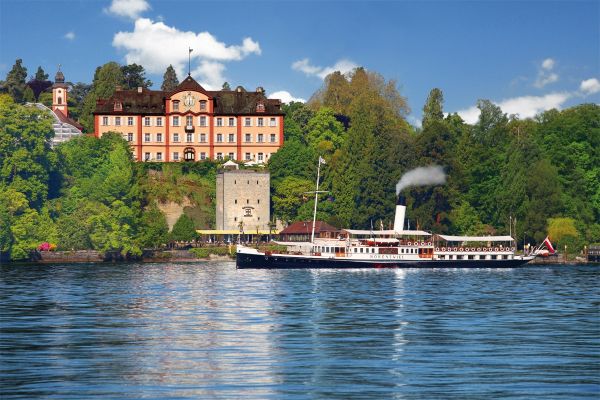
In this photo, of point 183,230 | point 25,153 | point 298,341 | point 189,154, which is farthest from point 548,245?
point 298,341

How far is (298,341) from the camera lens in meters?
54.5

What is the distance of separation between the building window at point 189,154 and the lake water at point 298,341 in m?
82.7

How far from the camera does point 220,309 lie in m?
71.8

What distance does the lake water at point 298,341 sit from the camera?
41.8m

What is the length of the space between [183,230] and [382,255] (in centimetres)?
3787

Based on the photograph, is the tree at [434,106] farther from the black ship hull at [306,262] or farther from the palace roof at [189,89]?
the black ship hull at [306,262]

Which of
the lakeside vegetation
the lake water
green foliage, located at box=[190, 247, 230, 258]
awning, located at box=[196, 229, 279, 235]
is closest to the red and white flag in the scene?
the lakeside vegetation

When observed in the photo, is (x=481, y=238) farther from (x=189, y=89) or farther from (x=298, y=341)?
(x=298, y=341)

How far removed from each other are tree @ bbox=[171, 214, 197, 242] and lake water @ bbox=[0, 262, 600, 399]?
6118cm

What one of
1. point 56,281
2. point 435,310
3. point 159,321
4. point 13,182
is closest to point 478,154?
point 13,182

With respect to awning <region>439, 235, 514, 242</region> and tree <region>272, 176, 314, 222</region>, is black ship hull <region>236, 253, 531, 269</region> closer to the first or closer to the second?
awning <region>439, 235, 514, 242</region>

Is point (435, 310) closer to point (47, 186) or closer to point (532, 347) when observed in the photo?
point (532, 347)

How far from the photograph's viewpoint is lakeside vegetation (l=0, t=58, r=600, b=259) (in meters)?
152

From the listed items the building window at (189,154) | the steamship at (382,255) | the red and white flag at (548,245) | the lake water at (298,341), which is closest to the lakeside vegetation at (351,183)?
the red and white flag at (548,245)
